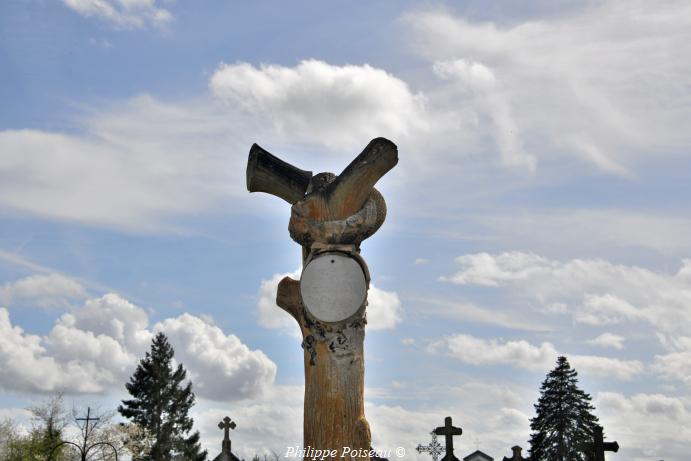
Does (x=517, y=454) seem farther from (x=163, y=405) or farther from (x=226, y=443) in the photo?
(x=163, y=405)

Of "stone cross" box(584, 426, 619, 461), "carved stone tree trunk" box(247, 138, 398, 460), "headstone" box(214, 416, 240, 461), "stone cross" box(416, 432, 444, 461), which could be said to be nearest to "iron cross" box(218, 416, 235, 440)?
"headstone" box(214, 416, 240, 461)

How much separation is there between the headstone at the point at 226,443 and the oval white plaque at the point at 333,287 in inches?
852

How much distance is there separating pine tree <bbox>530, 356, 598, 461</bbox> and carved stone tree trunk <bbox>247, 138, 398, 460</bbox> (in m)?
21.2

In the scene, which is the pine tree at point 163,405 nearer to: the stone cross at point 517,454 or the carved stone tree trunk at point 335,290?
the stone cross at point 517,454

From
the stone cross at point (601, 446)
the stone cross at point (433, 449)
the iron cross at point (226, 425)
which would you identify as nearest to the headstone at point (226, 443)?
the iron cross at point (226, 425)

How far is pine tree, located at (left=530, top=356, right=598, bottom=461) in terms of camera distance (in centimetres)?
2744

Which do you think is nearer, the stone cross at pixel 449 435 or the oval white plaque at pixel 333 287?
the oval white plaque at pixel 333 287

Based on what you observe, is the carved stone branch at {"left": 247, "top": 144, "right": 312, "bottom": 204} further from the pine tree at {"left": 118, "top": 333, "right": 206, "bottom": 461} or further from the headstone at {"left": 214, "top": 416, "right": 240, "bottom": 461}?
the pine tree at {"left": 118, "top": 333, "right": 206, "bottom": 461}

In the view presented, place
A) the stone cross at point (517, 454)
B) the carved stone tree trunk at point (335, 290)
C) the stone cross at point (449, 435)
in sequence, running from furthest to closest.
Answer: the stone cross at point (517, 454) < the stone cross at point (449, 435) < the carved stone tree trunk at point (335, 290)

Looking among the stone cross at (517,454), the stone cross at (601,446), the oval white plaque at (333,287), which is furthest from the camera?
the stone cross at (517,454)

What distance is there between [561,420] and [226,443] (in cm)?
1129

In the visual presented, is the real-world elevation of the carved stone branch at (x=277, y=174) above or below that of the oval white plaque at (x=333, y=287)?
above

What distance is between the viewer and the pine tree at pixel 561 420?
27.4 meters

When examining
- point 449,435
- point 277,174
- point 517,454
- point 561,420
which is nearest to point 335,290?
point 277,174
